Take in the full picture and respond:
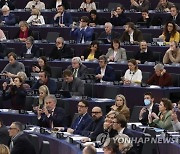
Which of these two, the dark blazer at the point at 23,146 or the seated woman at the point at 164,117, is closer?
the dark blazer at the point at 23,146

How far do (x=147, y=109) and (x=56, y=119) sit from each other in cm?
165

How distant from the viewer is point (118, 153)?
12.2 meters

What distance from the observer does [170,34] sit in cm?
2108

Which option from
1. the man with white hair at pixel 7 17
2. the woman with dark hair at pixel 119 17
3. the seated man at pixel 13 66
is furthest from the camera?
the man with white hair at pixel 7 17

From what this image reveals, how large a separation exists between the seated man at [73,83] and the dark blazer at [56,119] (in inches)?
68.4

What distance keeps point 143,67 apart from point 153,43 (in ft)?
3.63

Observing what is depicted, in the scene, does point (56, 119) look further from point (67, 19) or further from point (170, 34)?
point (67, 19)

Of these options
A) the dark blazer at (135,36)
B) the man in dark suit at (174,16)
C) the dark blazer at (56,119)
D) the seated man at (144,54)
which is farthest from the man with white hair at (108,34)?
the dark blazer at (56,119)

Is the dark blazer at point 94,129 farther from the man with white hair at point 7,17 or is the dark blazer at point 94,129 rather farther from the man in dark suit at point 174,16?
the man with white hair at point 7,17


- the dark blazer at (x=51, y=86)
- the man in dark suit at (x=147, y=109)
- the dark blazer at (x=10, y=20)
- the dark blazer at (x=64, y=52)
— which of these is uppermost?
the dark blazer at (x=10, y=20)

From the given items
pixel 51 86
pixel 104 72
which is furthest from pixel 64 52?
pixel 51 86

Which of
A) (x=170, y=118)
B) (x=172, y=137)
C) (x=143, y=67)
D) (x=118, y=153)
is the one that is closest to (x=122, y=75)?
(x=143, y=67)

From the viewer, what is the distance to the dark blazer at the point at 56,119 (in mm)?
17000

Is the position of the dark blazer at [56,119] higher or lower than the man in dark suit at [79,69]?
lower
